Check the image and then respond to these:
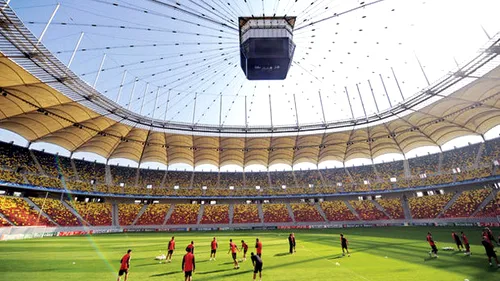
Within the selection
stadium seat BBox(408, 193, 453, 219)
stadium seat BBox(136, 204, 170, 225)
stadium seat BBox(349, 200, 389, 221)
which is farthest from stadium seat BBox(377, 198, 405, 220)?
stadium seat BBox(136, 204, 170, 225)

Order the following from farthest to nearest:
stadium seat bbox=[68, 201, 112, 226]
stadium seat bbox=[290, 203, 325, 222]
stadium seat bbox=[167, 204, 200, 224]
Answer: stadium seat bbox=[290, 203, 325, 222], stadium seat bbox=[167, 204, 200, 224], stadium seat bbox=[68, 201, 112, 226]

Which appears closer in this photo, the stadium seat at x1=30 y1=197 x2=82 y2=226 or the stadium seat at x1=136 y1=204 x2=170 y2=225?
the stadium seat at x1=30 y1=197 x2=82 y2=226

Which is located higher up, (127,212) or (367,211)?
(127,212)

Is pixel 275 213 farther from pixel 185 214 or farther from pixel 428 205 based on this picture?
pixel 428 205

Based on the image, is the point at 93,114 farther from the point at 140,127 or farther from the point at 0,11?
the point at 0,11

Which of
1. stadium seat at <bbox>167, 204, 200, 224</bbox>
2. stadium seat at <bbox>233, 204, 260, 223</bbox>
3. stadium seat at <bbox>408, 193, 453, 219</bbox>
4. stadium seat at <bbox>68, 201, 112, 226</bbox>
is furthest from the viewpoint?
stadium seat at <bbox>233, 204, 260, 223</bbox>

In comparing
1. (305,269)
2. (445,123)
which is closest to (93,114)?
(305,269)

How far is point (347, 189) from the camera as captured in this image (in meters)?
59.4

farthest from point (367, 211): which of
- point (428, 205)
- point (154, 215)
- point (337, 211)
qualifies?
point (154, 215)

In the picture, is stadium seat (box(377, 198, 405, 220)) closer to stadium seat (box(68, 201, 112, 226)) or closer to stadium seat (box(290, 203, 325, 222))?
stadium seat (box(290, 203, 325, 222))

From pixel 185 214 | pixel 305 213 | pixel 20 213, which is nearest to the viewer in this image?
pixel 20 213

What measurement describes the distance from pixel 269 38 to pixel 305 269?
15.3m

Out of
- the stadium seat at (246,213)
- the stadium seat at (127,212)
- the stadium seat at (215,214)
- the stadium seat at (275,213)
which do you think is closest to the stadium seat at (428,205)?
the stadium seat at (275,213)

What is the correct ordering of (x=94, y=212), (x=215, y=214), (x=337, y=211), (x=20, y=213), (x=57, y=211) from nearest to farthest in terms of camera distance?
(x=20, y=213), (x=57, y=211), (x=94, y=212), (x=337, y=211), (x=215, y=214)
